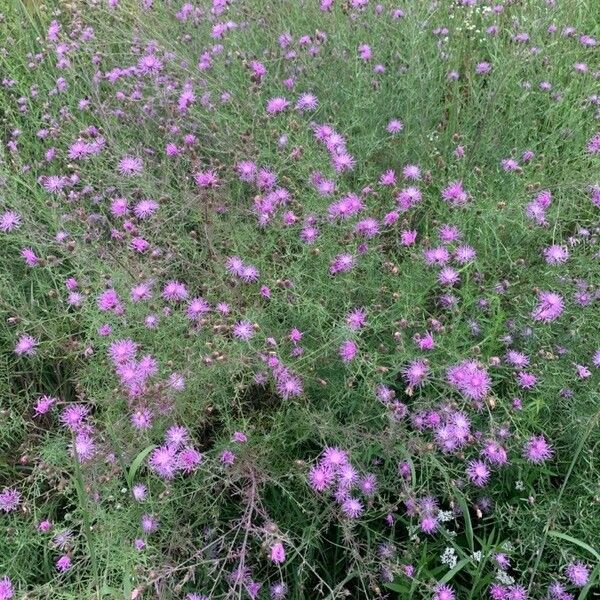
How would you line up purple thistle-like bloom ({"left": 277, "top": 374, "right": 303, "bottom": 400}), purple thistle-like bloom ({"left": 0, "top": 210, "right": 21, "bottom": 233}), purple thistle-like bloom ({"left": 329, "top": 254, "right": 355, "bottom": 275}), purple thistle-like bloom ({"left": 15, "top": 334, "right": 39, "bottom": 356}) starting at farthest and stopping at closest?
purple thistle-like bloom ({"left": 0, "top": 210, "right": 21, "bottom": 233})
purple thistle-like bloom ({"left": 15, "top": 334, "right": 39, "bottom": 356})
purple thistle-like bloom ({"left": 329, "top": 254, "right": 355, "bottom": 275})
purple thistle-like bloom ({"left": 277, "top": 374, "right": 303, "bottom": 400})

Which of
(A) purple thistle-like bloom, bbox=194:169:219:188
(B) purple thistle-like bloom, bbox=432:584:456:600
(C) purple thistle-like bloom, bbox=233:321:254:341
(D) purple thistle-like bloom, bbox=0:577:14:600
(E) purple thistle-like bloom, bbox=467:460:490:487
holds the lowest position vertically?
(D) purple thistle-like bloom, bbox=0:577:14:600

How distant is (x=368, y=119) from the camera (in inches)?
101

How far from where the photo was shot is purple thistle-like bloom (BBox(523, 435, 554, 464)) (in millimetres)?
1828

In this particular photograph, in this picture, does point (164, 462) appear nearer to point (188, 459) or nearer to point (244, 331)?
point (188, 459)

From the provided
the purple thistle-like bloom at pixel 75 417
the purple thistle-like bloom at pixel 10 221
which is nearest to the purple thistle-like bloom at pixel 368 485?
the purple thistle-like bloom at pixel 75 417

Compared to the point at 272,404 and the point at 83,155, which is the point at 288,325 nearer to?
the point at 272,404

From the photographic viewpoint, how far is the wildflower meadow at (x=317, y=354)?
1.82 meters

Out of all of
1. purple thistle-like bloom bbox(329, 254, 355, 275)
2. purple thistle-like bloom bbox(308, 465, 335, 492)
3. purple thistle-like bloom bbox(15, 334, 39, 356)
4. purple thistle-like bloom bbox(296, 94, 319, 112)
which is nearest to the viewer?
purple thistle-like bloom bbox(308, 465, 335, 492)

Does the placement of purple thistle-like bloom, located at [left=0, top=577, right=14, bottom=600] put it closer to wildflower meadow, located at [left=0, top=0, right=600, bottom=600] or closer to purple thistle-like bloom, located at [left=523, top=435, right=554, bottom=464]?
Answer: wildflower meadow, located at [left=0, top=0, right=600, bottom=600]

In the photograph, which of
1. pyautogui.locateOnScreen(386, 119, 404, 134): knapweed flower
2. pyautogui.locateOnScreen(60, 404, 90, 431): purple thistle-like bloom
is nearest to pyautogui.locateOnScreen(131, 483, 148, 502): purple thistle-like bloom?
pyautogui.locateOnScreen(60, 404, 90, 431): purple thistle-like bloom

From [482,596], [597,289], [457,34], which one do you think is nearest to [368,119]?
[457,34]

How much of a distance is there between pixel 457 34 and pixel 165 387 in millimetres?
2246

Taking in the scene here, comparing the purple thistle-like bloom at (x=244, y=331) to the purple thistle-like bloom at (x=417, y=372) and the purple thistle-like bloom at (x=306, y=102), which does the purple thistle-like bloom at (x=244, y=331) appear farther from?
the purple thistle-like bloom at (x=306, y=102)

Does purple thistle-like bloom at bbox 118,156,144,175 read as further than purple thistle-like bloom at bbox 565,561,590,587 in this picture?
Yes
